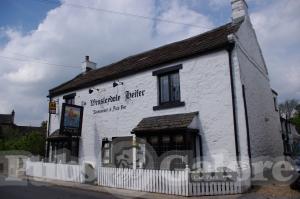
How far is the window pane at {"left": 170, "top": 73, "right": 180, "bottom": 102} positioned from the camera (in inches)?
576

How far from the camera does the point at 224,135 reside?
496 inches

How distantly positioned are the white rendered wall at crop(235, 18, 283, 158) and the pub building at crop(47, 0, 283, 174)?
2.1 inches

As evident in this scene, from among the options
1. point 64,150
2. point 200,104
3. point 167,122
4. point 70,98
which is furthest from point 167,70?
point 64,150

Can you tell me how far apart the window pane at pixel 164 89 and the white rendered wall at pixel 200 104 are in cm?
31

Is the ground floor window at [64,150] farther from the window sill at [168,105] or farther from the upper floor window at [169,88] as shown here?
the upper floor window at [169,88]

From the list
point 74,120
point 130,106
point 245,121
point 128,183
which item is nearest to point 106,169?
point 128,183

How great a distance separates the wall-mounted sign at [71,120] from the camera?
1719 centimetres

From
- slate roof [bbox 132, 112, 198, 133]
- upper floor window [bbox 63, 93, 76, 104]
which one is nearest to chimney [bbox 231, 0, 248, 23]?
slate roof [bbox 132, 112, 198, 133]

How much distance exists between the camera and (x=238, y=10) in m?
15.3

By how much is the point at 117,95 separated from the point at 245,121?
7.90m

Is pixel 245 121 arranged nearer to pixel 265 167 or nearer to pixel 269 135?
pixel 265 167

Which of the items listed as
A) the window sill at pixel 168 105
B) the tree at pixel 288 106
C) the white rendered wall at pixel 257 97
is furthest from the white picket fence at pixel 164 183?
the tree at pixel 288 106

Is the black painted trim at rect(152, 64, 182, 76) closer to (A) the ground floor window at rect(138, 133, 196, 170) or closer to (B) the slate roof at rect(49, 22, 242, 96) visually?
(B) the slate roof at rect(49, 22, 242, 96)

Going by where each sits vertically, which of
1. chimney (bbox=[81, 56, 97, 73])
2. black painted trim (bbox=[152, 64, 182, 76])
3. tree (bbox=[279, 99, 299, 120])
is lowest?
black painted trim (bbox=[152, 64, 182, 76])
